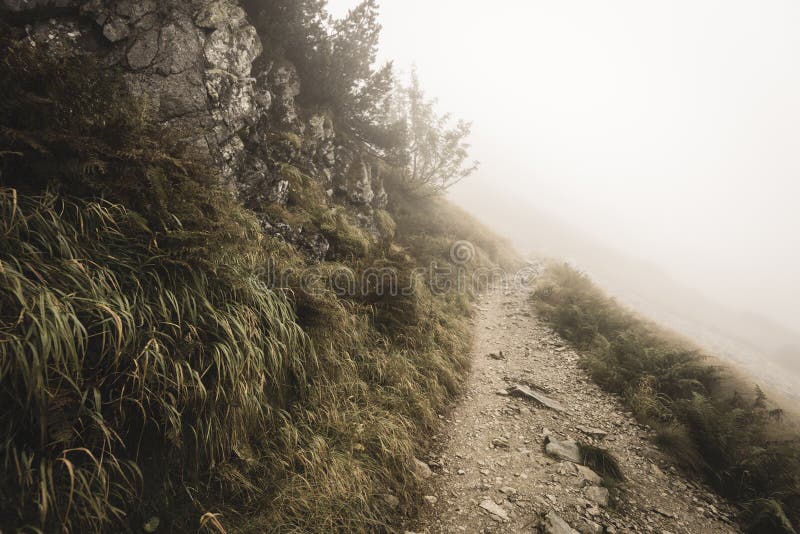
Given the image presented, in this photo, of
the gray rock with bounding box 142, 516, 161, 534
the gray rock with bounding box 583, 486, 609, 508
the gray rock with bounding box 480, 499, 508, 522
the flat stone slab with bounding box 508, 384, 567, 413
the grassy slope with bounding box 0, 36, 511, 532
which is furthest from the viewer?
the flat stone slab with bounding box 508, 384, 567, 413

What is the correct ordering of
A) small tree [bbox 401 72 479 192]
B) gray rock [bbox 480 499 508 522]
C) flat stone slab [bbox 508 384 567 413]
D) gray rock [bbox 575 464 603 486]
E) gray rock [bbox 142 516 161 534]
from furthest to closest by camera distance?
small tree [bbox 401 72 479 192]
flat stone slab [bbox 508 384 567 413]
gray rock [bbox 575 464 603 486]
gray rock [bbox 480 499 508 522]
gray rock [bbox 142 516 161 534]

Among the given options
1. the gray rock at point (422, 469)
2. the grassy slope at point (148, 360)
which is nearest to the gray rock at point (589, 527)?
the gray rock at point (422, 469)

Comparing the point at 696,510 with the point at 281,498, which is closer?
the point at 281,498

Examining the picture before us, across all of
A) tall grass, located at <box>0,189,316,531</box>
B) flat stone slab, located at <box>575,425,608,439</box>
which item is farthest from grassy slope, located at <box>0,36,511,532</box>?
flat stone slab, located at <box>575,425,608,439</box>

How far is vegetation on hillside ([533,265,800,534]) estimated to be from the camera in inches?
157

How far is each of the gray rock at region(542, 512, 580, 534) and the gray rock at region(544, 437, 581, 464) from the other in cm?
103

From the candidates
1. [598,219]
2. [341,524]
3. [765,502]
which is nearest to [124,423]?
[341,524]

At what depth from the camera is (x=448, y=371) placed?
5.40 meters

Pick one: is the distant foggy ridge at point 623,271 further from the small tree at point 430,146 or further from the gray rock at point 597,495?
the gray rock at point 597,495

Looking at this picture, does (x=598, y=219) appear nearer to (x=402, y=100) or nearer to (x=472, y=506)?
(x=402, y=100)

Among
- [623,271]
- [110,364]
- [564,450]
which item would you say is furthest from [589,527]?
[623,271]

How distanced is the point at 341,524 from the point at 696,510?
14.2ft

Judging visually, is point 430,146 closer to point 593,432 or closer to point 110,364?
point 593,432

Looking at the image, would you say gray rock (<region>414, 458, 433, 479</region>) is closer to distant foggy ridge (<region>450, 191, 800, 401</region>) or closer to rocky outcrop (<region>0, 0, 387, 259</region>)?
rocky outcrop (<region>0, 0, 387, 259</region>)
